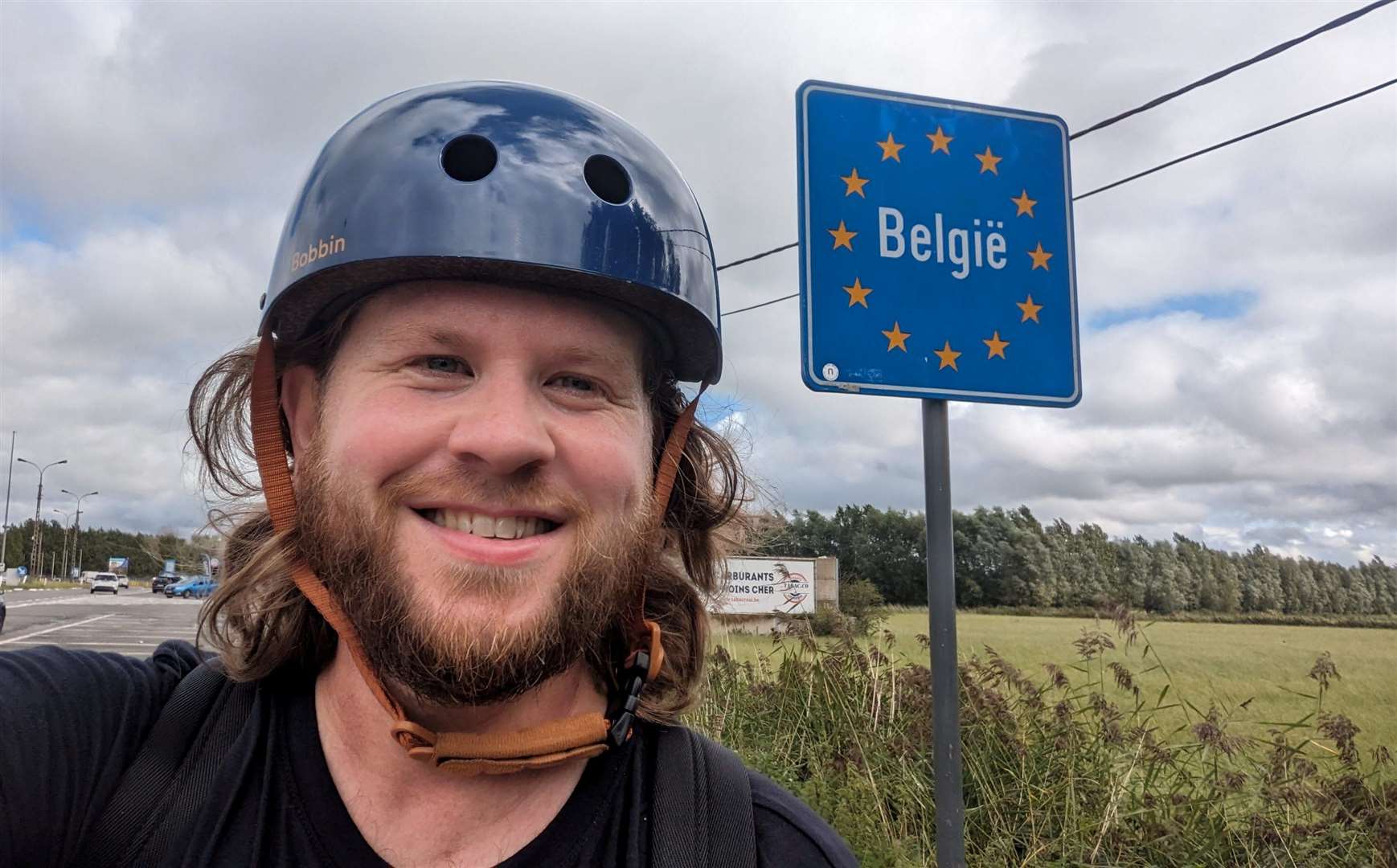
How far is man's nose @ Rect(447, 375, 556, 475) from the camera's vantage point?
1387 mm

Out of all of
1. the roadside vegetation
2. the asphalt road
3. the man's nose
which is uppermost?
the man's nose

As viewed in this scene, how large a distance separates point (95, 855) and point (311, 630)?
491mm

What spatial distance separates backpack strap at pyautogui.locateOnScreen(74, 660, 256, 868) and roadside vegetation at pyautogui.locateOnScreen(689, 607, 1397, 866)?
1.81 m

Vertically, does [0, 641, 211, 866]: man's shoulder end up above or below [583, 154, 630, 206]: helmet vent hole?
below

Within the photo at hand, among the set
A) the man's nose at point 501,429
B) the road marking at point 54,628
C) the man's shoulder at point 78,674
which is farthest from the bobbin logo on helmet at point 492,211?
the road marking at point 54,628

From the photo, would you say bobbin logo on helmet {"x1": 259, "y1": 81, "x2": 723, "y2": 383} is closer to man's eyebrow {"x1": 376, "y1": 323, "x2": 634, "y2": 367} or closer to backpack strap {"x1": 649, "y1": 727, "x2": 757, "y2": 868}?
man's eyebrow {"x1": 376, "y1": 323, "x2": 634, "y2": 367}

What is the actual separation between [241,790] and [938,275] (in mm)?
2138

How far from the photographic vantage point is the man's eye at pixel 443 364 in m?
1.48

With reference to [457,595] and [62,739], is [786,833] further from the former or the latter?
[62,739]

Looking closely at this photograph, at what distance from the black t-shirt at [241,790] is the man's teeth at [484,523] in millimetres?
410

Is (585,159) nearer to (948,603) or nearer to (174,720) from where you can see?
(174,720)

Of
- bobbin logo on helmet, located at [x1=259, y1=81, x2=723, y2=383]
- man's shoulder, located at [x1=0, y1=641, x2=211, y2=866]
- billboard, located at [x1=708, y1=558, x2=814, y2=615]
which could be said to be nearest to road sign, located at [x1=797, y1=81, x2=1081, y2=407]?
bobbin logo on helmet, located at [x1=259, y1=81, x2=723, y2=383]

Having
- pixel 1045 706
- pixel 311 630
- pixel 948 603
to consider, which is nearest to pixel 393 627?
pixel 311 630

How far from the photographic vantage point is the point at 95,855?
1213 millimetres
